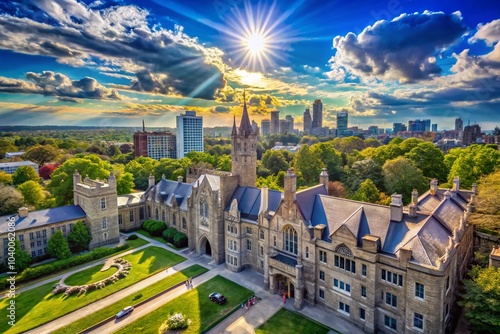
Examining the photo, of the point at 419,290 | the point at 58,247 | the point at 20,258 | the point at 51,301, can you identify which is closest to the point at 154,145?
the point at 58,247

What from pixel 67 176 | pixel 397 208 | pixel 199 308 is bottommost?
pixel 199 308

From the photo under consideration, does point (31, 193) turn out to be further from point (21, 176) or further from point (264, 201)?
point (264, 201)

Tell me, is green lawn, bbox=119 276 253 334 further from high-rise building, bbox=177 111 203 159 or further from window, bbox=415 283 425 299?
high-rise building, bbox=177 111 203 159

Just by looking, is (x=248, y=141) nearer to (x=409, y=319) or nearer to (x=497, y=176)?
(x=409, y=319)

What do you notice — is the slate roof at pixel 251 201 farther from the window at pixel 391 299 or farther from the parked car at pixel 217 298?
the window at pixel 391 299

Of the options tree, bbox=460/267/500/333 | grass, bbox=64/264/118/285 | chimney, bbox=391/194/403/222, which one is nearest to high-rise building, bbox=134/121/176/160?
grass, bbox=64/264/118/285

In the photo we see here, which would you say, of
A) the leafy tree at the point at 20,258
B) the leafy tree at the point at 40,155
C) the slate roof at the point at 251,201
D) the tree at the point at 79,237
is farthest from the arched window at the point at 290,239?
the leafy tree at the point at 40,155
